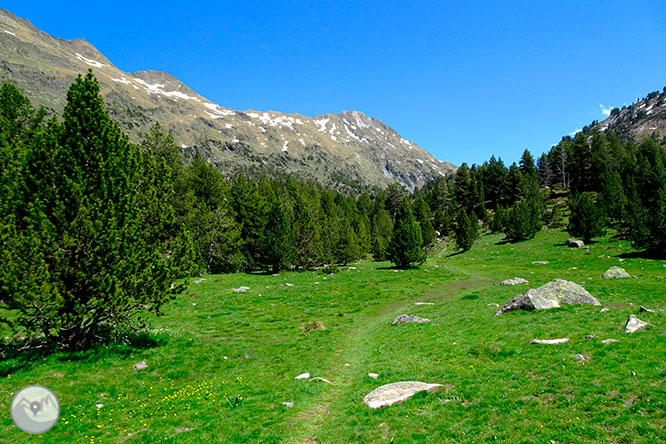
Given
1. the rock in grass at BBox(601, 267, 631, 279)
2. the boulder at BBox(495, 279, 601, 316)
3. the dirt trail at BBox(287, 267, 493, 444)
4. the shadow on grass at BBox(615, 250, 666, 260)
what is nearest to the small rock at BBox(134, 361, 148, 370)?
the dirt trail at BBox(287, 267, 493, 444)

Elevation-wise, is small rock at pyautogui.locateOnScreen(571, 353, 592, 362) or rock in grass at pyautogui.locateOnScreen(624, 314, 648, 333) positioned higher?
rock in grass at pyautogui.locateOnScreen(624, 314, 648, 333)

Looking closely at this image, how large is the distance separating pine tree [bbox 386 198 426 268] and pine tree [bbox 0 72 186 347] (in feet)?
144

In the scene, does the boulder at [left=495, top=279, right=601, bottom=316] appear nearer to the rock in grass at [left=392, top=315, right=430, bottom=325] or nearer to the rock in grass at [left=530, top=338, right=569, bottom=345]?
the rock in grass at [left=392, top=315, right=430, bottom=325]

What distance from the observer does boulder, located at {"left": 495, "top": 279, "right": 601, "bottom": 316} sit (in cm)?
2194

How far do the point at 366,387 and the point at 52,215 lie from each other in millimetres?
17773

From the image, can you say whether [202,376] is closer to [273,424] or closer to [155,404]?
[155,404]

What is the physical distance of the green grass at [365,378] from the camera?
371 inches

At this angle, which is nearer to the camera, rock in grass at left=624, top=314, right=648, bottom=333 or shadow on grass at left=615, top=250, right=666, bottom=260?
rock in grass at left=624, top=314, right=648, bottom=333

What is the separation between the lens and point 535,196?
319 feet

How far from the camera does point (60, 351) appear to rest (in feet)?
53.1

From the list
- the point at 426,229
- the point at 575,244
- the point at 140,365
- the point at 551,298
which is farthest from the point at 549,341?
the point at 426,229

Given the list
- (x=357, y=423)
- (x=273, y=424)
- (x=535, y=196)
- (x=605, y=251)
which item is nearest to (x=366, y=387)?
(x=357, y=423)

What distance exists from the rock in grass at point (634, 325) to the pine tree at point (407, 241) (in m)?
39.3

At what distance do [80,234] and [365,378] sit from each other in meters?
16.1
